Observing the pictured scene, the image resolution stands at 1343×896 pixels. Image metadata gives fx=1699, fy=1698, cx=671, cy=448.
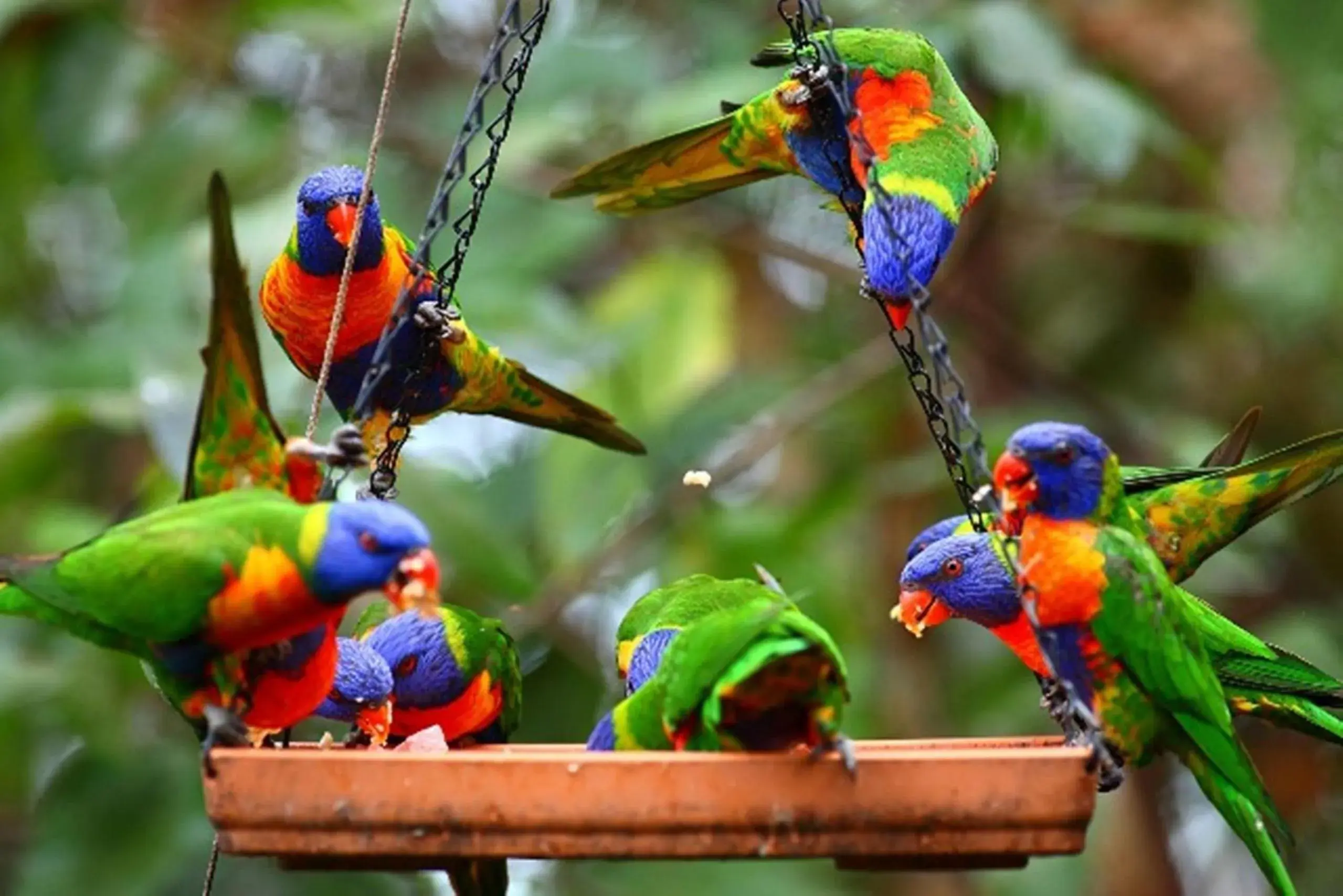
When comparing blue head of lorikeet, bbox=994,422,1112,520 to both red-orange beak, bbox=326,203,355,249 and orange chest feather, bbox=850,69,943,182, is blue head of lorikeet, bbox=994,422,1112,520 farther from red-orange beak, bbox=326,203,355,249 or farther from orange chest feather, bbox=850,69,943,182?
red-orange beak, bbox=326,203,355,249

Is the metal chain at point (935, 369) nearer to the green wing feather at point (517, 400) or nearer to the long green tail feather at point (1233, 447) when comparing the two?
the long green tail feather at point (1233, 447)

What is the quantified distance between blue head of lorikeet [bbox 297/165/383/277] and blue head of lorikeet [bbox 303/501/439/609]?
953 millimetres

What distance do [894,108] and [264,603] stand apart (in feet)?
4.98

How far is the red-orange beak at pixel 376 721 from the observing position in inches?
101

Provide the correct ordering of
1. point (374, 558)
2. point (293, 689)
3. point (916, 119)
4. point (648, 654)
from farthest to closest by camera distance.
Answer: point (916, 119)
point (648, 654)
point (293, 689)
point (374, 558)

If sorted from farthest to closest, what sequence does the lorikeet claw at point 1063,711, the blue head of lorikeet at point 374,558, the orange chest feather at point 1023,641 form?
the orange chest feather at point 1023,641 < the lorikeet claw at point 1063,711 < the blue head of lorikeet at point 374,558

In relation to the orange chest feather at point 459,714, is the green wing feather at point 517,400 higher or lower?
higher

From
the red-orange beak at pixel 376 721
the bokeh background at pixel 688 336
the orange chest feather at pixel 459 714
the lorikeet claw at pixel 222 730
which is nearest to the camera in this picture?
the lorikeet claw at pixel 222 730

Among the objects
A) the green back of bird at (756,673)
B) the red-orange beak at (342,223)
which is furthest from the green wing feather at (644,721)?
the red-orange beak at (342,223)

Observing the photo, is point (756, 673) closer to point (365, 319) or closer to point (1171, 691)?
point (1171, 691)

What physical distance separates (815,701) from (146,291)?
2827mm

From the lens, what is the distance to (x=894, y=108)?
2.97 meters

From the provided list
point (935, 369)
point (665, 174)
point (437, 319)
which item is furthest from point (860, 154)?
point (437, 319)

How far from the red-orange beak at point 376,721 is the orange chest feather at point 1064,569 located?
0.99 metres
